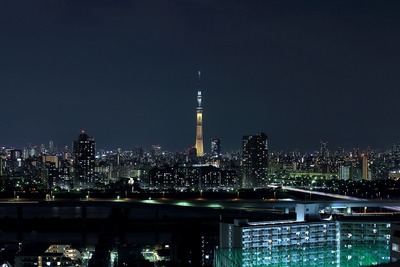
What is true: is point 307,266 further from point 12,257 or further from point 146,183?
point 146,183

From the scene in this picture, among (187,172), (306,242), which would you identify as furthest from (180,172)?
(306,242)

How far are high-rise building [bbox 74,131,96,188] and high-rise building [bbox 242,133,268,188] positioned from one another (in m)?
6.55

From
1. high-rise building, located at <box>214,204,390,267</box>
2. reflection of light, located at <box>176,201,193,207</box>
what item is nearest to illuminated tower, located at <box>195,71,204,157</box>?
reflection of light, located at <box>176,201,193,207</box>

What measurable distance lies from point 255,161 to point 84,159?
7.53 metres

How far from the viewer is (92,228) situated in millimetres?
14883

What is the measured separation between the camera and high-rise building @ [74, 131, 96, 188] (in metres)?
27.3

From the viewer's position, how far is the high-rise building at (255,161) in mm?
27156

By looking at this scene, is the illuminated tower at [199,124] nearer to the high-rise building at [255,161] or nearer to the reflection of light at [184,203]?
the high-rise building at [255,161]

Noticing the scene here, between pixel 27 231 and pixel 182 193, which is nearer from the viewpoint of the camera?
pixel 27 231

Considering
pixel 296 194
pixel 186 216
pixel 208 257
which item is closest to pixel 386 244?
pixel 208 257

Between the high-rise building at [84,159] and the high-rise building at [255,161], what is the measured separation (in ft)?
21.5

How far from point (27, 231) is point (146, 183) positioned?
11.9 m

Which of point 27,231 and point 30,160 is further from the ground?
point 30,160

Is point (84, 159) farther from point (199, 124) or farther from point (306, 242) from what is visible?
point (306, 242)
